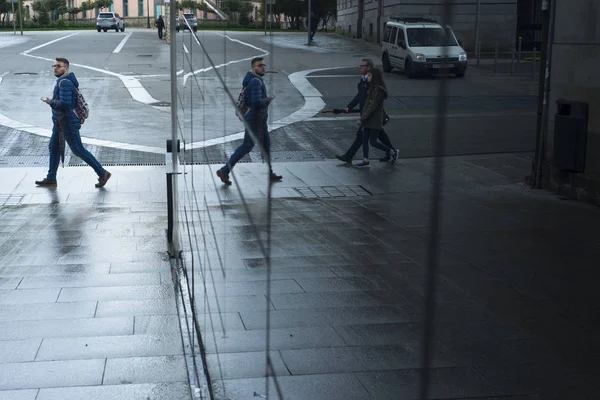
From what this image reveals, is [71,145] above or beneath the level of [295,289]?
above

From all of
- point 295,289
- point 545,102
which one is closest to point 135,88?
point 545,102

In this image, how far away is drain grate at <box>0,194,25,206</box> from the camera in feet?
36.3

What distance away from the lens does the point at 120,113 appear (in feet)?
65.3

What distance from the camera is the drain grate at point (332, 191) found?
11.7 m

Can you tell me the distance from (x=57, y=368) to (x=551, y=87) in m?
8.66

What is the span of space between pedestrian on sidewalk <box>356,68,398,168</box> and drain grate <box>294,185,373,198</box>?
1.56 meters

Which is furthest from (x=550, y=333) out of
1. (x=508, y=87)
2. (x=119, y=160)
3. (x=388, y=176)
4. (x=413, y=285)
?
(x=508, y=87)

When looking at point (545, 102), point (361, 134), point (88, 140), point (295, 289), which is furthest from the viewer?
point (88, 140)

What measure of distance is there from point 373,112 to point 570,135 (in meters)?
3.56

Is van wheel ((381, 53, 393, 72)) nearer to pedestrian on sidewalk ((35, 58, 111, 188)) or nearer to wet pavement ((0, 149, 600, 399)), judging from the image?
pedestrian on sidewalk ((35, 58, 111, 188))

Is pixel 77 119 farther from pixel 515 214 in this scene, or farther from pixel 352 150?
pixel 515 214

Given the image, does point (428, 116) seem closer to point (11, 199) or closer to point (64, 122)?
point (64, 122)

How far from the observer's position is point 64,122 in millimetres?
11797

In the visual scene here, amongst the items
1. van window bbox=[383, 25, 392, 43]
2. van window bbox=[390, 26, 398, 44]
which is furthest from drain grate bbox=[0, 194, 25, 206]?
van window bbox=[383, 25, 392, 43]
